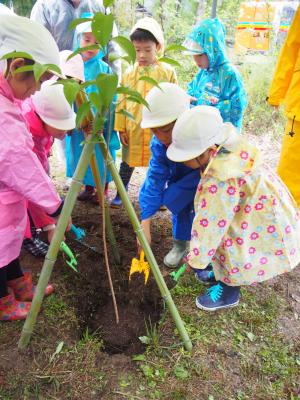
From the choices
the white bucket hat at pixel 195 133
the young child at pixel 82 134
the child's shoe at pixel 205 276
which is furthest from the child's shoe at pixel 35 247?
the white bucket hat at pixel 195 133

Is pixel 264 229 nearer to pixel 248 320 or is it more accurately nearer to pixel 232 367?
pixel 248 320

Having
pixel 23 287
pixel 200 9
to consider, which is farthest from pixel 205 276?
pixel 200 9

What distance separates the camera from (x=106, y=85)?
4.10ft

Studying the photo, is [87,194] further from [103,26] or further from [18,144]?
[103,26]

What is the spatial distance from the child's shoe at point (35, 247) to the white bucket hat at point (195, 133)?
54.1 inches

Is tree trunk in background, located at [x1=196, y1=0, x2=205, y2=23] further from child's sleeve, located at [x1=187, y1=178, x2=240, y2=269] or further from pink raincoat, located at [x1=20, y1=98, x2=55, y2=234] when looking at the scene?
child's sleeve, located at [x1=187, y1=178, x2=240, y2=269]

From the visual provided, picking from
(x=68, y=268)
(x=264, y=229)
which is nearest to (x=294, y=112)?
(x=264, y=229)

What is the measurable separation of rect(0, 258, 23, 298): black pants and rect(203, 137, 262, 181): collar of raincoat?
127 cm

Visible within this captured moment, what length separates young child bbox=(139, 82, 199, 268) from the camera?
197 centimetres

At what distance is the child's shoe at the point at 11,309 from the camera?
2.10 metres

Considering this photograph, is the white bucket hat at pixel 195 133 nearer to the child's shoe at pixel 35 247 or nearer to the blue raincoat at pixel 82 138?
the blue raincoat at pixel 82 138

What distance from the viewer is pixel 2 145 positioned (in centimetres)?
155

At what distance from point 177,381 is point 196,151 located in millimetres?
1229

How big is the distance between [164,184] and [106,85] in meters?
1.21
